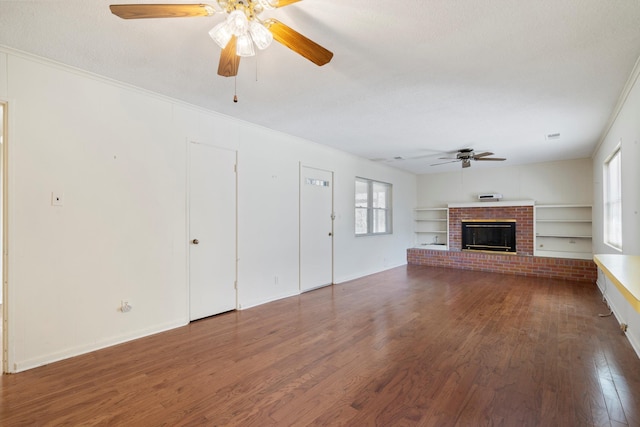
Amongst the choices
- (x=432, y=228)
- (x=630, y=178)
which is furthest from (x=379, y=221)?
(x=630, y=178)

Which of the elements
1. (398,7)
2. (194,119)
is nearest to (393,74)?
(398,7)

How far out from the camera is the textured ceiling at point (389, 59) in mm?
1932

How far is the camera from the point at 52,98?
2.59 m

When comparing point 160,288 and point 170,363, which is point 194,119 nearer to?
point 160,288

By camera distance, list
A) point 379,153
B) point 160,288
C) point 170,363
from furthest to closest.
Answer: point 379,153, point 160,288, point 170,363

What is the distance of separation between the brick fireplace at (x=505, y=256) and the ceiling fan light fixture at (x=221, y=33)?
7.07m

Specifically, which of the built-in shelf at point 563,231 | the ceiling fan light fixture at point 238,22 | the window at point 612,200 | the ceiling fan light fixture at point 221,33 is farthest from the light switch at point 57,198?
the built-in shelf at point 563,231

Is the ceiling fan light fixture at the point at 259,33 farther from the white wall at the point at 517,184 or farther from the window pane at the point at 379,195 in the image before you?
the white wall at the point at 517,184

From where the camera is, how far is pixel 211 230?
12.2ft

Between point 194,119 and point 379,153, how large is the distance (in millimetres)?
3462

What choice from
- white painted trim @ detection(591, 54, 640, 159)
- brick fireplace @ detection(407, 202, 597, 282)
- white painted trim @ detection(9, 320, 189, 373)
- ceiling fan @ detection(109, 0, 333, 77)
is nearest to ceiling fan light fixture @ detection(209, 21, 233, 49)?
ceiling fan @ detection(109, 0, 333, 77)

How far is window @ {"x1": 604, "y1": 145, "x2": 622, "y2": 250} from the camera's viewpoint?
3.92m

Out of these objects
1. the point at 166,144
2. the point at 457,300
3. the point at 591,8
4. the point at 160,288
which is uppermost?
the point at 591,8

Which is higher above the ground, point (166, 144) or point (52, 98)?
point (52, 98)
